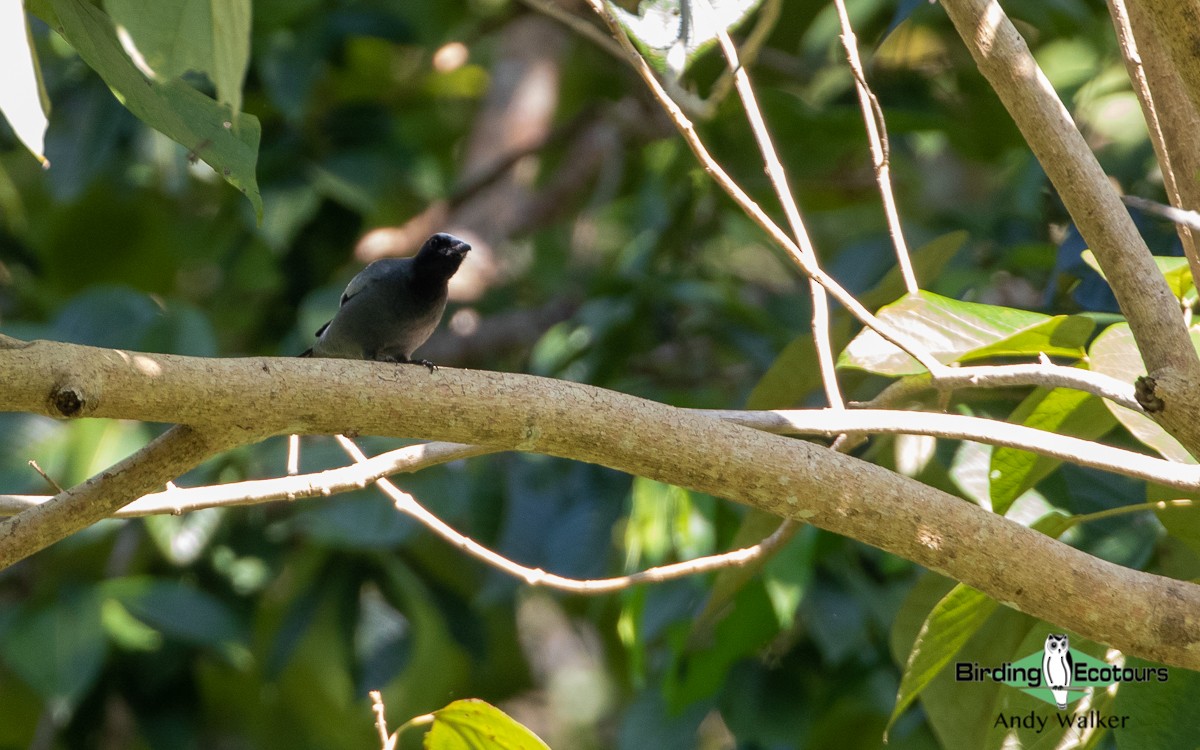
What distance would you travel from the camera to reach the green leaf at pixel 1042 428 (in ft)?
6.84

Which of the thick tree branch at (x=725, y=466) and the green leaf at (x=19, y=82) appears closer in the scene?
the green leaf at (x=19, y=82)

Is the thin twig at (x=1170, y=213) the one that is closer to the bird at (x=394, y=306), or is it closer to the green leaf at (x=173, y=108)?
the green leaf at (x=173, y=108)

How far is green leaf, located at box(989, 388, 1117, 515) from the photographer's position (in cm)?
208

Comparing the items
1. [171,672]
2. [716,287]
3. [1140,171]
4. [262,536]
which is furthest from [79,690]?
[1140,171]

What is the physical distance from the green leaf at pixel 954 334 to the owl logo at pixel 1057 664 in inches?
21.0

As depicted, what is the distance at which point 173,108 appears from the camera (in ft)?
5.54

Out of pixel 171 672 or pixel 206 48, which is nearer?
pixel 206 48

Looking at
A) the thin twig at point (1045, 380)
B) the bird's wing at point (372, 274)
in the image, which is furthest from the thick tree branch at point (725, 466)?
the bird's wing at point (372, 274)

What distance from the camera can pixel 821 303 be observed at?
212 centimetres

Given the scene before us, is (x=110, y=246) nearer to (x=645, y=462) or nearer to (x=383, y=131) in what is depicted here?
(x=383, y=131)

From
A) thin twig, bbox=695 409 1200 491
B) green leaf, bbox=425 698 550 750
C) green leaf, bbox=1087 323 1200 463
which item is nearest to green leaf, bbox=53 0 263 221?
thin twig, bbox=695 409 1200 491

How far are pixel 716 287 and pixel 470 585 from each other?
168 centimetres

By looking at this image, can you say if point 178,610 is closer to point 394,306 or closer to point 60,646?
point 60,646

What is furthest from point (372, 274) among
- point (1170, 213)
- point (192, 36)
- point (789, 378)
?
point (1170, 213)
